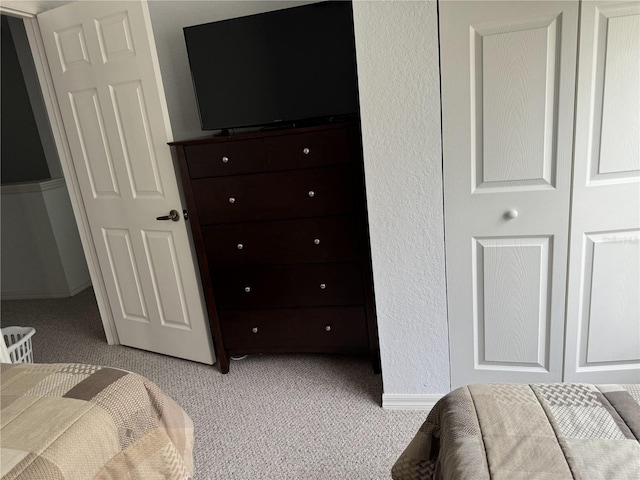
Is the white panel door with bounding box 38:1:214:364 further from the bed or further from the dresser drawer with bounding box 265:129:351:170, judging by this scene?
the bed

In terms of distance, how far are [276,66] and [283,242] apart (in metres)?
0.88

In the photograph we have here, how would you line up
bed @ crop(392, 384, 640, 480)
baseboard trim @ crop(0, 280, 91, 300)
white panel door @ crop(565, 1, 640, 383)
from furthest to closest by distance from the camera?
baseboard trim @ crop(0, 280, 91, 300)
white panel door @ crop(565, 1, 640, 383)
bed @ crop(392, 384, 640, 480)

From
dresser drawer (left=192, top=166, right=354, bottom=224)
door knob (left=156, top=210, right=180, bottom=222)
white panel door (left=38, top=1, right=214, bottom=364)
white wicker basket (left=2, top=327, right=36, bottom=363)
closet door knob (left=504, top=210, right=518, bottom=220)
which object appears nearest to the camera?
closet door knob (left=504, top=210, right=518, bottom=220)

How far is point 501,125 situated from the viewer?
159 centimetres

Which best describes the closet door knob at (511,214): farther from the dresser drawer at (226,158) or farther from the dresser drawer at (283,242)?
the dresser drawer at (226,158)

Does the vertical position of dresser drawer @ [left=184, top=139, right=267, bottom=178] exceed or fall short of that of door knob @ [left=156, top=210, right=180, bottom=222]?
it exceeds it

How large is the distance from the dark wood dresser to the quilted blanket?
96cm

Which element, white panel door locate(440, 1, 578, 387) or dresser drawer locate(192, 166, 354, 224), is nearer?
white panel door locate(440, 1, 578, 387)

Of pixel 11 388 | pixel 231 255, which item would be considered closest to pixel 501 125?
pixel 231 255

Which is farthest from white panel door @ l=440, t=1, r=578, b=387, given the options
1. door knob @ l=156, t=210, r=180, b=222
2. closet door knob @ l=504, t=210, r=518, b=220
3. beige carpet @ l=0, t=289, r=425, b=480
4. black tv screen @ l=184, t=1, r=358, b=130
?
door knob @ l=156, t=210, r=180, b=222

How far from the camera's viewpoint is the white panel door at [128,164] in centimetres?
216

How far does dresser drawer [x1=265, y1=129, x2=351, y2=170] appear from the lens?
1977 millimetres

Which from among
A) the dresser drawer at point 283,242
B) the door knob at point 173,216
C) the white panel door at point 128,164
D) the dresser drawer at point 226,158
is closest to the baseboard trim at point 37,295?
the white panel door at point 128,164

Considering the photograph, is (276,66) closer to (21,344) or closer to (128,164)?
(128,164)
